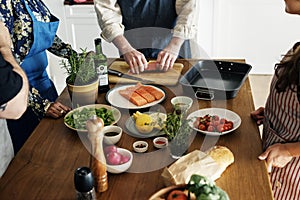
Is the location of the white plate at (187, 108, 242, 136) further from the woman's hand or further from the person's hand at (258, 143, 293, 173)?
the woman's hand

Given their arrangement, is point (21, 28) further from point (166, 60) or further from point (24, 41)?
→ point (166, 60)

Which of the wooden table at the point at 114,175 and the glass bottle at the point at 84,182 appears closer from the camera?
the glass bottle at the point at 84,182

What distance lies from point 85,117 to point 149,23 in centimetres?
89

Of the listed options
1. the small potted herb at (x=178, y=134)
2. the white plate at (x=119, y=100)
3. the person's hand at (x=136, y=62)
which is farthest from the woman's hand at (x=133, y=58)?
the small potted herb at (x=178, y=134)

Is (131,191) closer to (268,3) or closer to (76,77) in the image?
(76,77)

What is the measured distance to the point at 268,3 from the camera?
3.62 m

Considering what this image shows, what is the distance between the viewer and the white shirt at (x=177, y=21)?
2.06m

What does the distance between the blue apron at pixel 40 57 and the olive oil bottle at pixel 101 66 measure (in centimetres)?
32

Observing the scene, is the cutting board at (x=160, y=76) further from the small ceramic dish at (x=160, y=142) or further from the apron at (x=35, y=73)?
the small ceramic dish at (x=160, y=142)

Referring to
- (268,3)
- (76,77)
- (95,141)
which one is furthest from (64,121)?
(268,3)

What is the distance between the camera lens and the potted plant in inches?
63.7

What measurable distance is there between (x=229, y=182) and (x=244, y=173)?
7 centimetres

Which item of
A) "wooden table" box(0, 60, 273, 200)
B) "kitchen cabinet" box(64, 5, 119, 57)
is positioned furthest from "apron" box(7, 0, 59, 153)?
"kitchen cabinet" box(64, 5, 119, 57)

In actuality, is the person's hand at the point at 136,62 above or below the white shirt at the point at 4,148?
above
